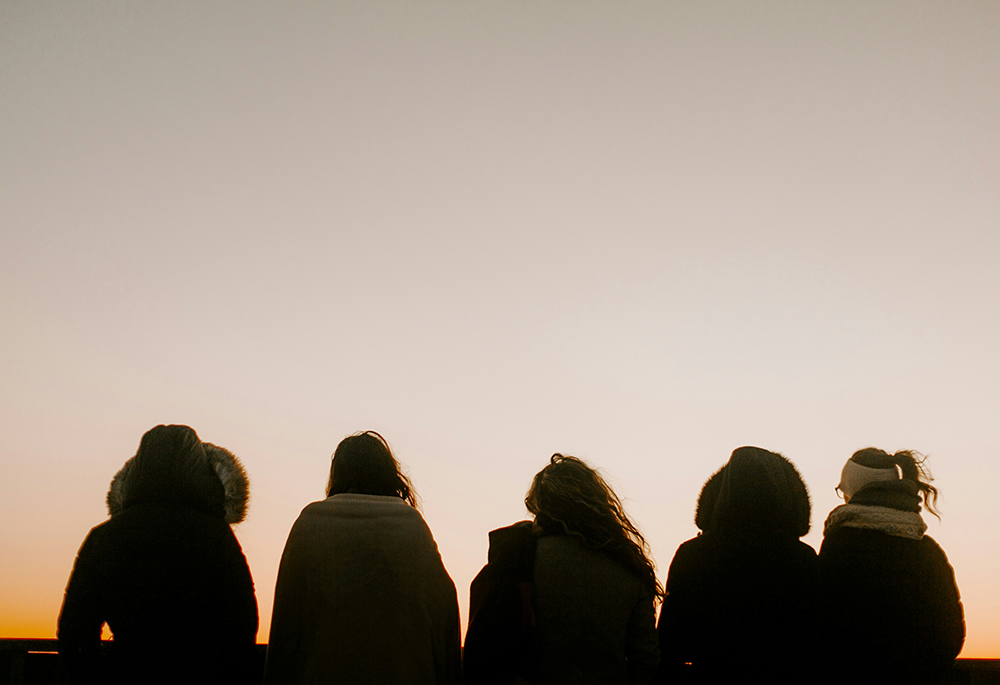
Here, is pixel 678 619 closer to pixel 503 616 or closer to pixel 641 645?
pixel 641 645

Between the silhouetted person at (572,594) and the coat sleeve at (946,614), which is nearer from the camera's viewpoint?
the silhouetted person at (572,594)

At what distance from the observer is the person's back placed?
9.00ft

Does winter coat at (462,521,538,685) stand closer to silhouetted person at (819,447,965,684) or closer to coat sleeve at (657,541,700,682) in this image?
coat sleeve at (657,541,700,682)

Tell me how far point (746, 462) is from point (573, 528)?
72cm

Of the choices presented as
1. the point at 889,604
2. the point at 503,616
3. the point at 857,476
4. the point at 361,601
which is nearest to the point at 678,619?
the point at 503,616

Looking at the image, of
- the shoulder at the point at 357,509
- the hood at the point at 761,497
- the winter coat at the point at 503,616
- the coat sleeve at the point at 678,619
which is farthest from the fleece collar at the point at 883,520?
the shoulder at the point at 357,509

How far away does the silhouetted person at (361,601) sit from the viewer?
280cm

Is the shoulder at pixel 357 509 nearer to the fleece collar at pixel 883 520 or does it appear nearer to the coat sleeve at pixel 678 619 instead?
the coat sleeve at pixel 678 619

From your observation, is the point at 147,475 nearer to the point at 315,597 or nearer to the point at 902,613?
the point at 315,597

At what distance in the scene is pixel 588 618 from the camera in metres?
2.77

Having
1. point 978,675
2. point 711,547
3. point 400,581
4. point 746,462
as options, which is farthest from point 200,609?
point 978,675

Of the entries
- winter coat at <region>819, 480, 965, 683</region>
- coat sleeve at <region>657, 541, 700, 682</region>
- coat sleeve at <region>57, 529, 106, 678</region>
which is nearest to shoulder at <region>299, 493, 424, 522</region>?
coat sleeve at <region>57, 529, 106, 678</region>

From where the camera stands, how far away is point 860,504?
3.14 m

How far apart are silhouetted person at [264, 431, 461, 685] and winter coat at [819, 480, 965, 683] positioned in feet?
4.99
